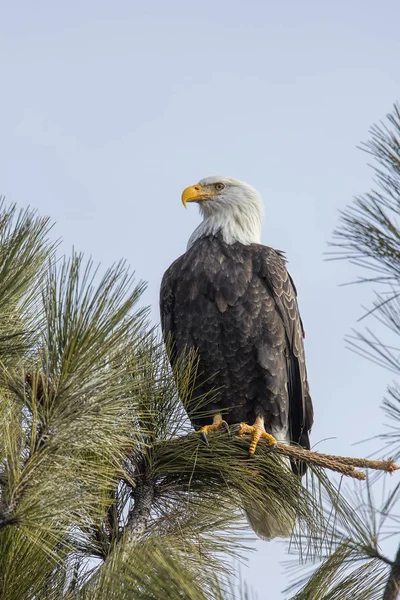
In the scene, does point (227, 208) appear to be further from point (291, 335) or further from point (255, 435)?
point (255, 435)

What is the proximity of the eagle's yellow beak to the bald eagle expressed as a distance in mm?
486

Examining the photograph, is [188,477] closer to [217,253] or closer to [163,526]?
[163,526]

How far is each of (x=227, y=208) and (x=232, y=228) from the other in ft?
0.71

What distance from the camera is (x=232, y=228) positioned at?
5.09 meters

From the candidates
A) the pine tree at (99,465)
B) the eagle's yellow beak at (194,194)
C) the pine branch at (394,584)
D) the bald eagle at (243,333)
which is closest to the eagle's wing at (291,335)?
the bald eagle at (243,333)

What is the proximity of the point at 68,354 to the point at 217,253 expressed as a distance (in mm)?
2560

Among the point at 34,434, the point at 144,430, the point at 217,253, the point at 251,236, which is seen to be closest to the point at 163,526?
the point at 144,430

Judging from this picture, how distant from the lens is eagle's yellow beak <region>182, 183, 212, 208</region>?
17.4 feet

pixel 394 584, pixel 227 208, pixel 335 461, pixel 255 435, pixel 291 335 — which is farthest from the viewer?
pixel 227 208

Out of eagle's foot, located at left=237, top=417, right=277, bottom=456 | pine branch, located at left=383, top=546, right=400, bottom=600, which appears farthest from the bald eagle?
pine branch, located at left=383, top=546, right=400, bottom=600

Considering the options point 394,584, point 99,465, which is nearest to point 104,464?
point 99,465

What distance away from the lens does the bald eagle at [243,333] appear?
176 inches

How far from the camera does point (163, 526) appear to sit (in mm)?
3135

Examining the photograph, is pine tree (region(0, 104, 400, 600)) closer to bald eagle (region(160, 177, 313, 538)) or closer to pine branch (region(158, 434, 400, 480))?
pine branch (region(158, 434, 400, 480))
